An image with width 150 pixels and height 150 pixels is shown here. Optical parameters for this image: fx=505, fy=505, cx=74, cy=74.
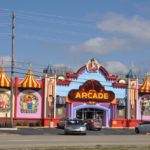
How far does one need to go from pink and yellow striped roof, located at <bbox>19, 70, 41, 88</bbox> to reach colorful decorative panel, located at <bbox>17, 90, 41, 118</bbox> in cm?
96

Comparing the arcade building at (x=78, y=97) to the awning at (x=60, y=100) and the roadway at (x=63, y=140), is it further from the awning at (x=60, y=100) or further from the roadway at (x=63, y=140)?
the roadway at (x=63, y=140)

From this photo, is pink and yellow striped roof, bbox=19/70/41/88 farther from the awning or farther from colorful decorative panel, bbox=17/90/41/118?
the awning

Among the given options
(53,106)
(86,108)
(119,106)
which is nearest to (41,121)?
(53,106)

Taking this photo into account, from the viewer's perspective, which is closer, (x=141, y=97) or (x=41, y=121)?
(x=41, y=121)

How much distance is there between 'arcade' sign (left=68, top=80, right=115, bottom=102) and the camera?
67562mm

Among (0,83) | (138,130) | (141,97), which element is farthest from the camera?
(141,97)

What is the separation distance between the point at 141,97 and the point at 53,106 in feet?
46.3

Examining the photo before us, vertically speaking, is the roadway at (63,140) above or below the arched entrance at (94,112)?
below

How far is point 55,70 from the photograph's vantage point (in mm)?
67750

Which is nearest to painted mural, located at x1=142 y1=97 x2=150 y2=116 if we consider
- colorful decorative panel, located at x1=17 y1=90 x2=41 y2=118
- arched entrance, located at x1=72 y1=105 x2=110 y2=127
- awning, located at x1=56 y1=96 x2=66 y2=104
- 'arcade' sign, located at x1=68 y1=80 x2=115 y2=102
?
'arcade' sign, located at x1=68 y1=80 x2=115 y2=102

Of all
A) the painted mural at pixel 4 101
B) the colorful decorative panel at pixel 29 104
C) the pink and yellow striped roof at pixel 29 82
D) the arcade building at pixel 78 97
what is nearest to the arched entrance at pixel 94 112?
the arcade building at pixel 78 97

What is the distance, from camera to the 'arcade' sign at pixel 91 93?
67.6 metres

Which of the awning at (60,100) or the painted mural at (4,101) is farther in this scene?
the awning at (60,100)

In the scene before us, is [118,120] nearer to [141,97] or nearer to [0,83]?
[141,97]
